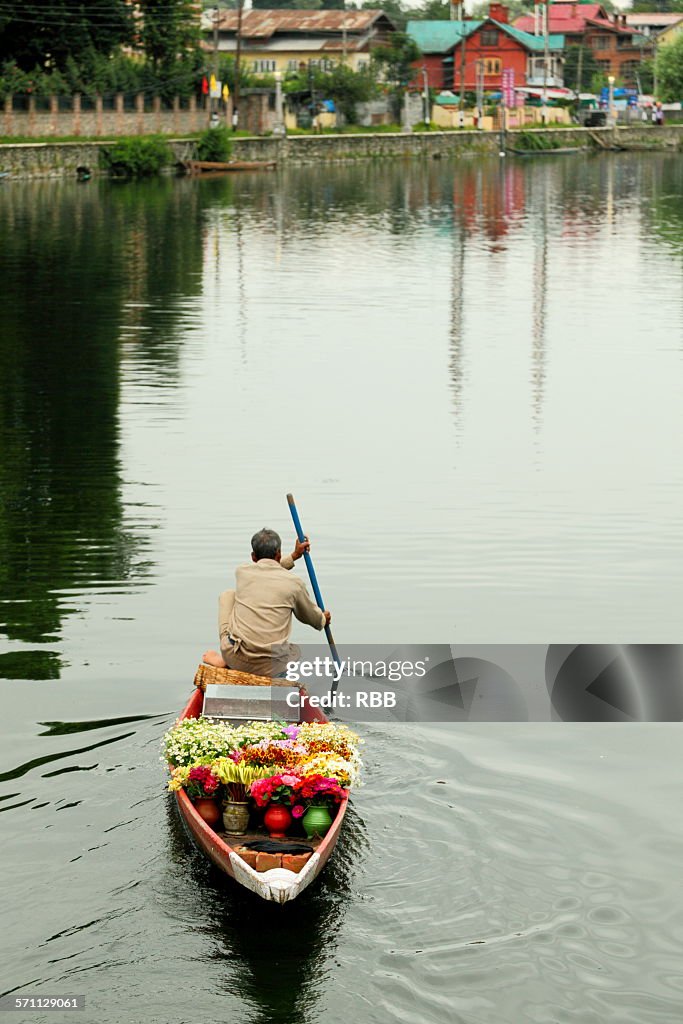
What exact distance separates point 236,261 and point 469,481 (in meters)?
28.1

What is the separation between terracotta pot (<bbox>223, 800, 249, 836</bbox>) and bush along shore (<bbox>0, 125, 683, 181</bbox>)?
74617 mm

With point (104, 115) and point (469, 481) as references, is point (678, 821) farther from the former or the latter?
point (104, 115)

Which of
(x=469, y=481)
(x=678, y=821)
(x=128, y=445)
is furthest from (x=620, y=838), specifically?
(x=128, y=445)

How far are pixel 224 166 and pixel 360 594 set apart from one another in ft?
267

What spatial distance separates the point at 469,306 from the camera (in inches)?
1619

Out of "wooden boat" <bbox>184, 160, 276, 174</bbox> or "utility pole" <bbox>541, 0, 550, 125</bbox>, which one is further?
"utility pole" <bbox>541, 0, 550, 125</bbox>

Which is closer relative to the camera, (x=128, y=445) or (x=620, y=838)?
(x=620, y=838)

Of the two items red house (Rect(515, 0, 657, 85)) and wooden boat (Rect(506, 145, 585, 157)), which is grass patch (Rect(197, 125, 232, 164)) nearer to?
wooden boat (Rect(506, 145, 585, 157))

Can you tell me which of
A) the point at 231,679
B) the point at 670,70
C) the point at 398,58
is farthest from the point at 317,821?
the point at 670,70

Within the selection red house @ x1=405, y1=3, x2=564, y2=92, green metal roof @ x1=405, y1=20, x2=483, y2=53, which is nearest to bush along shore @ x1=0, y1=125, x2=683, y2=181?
red house @ x1=405, y1=3, x2=564, y2=92

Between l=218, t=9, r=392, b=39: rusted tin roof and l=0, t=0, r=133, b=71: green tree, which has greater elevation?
l=218, t=9, r=392, b=39: rusted tin roof

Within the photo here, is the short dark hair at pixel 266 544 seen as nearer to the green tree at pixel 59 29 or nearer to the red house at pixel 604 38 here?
the green tree at pixel 59 29

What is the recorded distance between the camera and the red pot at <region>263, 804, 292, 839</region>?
34.7 feet

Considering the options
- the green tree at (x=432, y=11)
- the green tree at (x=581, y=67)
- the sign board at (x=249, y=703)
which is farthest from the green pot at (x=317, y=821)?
the green tree at (x=432, y=11)
